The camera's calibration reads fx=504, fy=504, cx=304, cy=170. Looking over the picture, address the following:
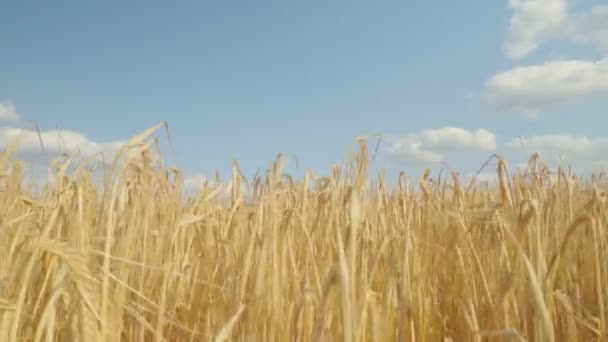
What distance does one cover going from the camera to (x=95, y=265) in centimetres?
97

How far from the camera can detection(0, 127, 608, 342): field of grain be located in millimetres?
858

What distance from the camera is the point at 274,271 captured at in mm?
1052

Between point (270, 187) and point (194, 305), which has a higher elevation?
point (270, 187)

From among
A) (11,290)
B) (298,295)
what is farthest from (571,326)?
(11,290)

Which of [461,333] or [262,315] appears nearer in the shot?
[262,315]

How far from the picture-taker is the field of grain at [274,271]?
33.8 inches

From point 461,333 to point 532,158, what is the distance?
26.3 inches

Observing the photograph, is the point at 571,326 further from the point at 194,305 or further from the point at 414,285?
the point at 194,305

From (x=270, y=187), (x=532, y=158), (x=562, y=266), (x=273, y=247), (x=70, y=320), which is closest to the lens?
(x=70, y=320)

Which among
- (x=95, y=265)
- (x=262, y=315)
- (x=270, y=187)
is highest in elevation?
(x=270, y=187)

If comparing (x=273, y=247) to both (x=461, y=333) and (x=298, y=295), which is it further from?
(x=461, y=333)

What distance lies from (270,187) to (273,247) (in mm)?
160

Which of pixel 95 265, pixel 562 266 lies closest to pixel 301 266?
pixel 95 265

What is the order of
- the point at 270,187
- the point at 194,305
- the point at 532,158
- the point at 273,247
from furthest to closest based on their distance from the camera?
the point at 532,158 → the point at 194,305 → the point at 270,187 → the point at 273,247
